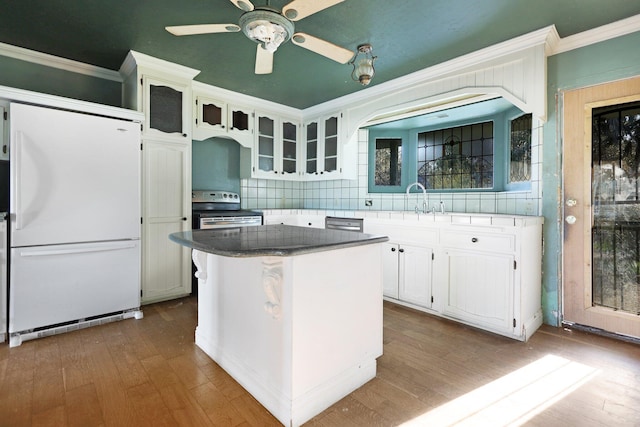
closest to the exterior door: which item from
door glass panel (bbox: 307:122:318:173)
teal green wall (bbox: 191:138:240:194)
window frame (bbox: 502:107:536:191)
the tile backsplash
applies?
the tile backsplash

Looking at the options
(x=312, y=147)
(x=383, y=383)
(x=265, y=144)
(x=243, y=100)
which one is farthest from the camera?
(x=312, y=147)

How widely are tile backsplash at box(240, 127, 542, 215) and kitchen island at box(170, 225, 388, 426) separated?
1916mm

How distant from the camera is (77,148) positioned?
2.43 meters

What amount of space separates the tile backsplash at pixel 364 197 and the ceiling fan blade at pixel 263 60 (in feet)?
7.27

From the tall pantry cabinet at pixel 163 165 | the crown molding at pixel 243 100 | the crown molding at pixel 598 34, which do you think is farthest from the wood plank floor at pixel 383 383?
the crown molding at pixel 243 100

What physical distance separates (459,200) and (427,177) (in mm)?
571

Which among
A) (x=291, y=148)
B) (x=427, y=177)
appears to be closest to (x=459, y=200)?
(x=427, y=177)

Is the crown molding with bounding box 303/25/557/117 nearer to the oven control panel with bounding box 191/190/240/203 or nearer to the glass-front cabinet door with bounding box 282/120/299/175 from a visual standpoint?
the glass-front cabinet door with bounding box 282/120/299/175

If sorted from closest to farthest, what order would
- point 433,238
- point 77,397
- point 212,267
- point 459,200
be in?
point 77,397 → point 212,267 → point 433,238 → point 459,200

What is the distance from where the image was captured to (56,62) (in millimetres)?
2994

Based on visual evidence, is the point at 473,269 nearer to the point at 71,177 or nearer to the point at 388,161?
the point at 388,161

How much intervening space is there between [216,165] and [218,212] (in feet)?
2.51

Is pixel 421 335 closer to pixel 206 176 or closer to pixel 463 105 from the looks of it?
pixel 463 105

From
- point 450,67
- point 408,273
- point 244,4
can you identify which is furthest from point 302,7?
point 408,273
